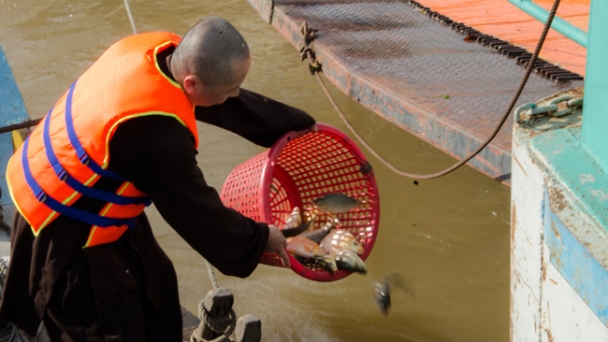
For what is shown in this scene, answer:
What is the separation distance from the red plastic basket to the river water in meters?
0.84

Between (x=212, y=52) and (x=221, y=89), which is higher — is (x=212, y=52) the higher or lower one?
the higher one

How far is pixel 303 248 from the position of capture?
3.43 meters

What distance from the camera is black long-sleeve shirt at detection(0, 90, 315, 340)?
260 cm

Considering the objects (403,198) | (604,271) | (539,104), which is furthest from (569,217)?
(403,198)

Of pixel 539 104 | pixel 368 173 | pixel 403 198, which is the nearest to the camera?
pixel 539 104

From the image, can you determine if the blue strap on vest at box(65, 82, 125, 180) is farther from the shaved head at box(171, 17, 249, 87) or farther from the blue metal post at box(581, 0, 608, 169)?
the blue metal post at box(581, 0, 608, 169)

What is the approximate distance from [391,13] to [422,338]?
3.24m

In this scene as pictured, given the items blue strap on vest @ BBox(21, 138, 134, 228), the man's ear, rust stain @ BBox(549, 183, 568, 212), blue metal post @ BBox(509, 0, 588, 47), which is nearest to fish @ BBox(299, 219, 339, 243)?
blue strap on vest @ BBox(21, 138, 134, 228)

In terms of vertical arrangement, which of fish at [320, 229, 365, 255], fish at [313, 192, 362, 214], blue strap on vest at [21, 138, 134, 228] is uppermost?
blue strap on vest at [21, 138, 134, 228]

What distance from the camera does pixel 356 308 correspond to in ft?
16.0

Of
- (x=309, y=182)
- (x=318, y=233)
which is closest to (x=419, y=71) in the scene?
(x=309, y=182)

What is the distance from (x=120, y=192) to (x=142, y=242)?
0.42 m

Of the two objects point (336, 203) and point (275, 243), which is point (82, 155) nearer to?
point (275, 243)

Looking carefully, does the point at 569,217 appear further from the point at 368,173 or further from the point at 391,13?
the point at 391,13
